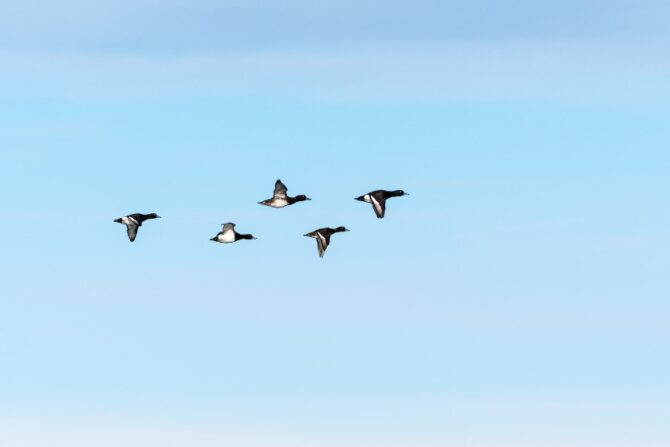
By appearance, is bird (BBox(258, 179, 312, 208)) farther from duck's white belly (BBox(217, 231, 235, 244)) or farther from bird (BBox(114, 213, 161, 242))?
bird (BBox(114, 213, 161, 242))

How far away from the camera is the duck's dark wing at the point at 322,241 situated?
180000mm

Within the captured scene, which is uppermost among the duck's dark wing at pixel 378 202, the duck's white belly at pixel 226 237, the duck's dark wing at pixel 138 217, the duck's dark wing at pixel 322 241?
the duck's dark wing at pixel 138 217

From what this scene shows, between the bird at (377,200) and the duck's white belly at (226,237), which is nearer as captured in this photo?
the bird at (377,200)

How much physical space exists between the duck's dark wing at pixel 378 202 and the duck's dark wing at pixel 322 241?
6140mm

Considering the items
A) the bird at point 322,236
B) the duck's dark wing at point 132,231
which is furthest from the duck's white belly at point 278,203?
the duck's dark wing at point 132,231

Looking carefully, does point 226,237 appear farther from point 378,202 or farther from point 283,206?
point 378,202

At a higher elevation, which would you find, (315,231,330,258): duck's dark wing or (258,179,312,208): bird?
(258,179,312,208): bird

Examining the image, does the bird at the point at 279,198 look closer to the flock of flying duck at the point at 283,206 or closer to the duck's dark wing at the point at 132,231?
the flock of flying duck at the point at 283,206

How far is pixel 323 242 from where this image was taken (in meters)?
180

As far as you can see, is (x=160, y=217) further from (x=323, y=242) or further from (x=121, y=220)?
(x=323, y=242)

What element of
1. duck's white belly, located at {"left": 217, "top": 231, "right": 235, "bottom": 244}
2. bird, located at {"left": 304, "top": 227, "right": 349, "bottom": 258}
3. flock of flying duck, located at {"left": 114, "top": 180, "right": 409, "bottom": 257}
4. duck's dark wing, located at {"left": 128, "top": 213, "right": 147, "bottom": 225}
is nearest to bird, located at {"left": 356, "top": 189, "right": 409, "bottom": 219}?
flock of flying duck, located at {"left": 114, "top": 180, "right": 409, "bottom": 257}

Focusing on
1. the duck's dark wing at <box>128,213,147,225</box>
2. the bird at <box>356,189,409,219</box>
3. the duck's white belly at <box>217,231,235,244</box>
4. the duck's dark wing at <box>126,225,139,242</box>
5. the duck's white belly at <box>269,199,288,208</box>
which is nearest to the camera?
the bird at <box>356,189,409,219</box>

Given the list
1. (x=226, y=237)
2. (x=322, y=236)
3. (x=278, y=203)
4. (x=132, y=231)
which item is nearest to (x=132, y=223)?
(x=132, y=231)

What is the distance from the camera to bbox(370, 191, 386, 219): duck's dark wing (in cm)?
17712
